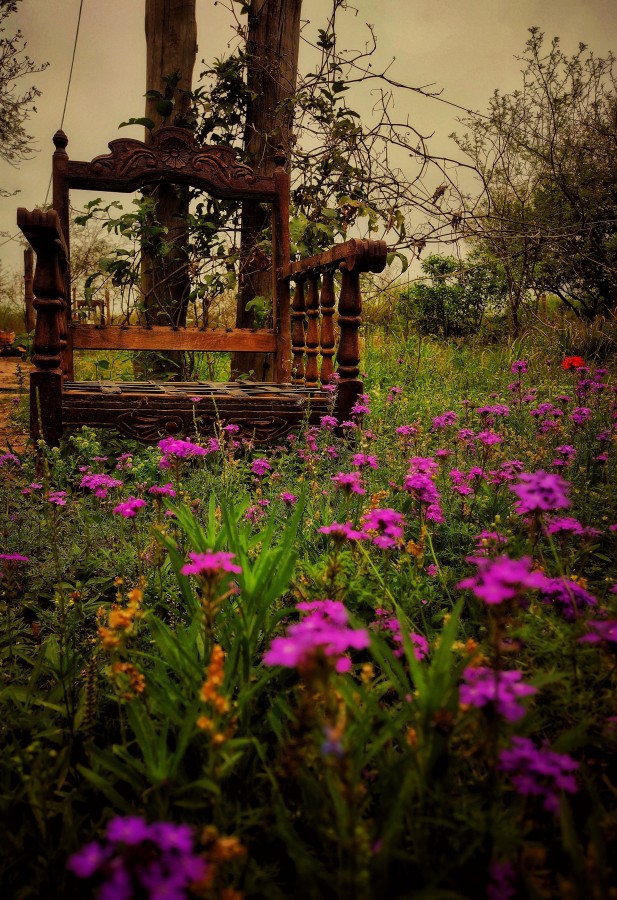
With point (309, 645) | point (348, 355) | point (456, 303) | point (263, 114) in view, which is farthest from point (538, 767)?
point (456, 303)

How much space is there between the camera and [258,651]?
1405mm

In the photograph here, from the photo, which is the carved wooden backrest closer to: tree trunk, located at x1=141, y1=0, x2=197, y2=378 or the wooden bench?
the wooden bench

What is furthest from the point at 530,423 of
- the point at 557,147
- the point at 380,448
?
the point at 557,147

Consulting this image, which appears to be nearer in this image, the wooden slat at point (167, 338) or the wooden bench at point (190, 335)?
the wooden bench at point (190, 335)

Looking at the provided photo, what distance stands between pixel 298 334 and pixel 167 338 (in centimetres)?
81

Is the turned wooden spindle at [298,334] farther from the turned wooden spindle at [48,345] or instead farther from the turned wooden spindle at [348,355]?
the turned wooden spindle at [48,345]

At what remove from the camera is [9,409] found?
5.63 metres

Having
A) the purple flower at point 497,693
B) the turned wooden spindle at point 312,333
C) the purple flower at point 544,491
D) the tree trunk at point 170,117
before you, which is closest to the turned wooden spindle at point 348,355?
the turned wooden spindle at point 312,333

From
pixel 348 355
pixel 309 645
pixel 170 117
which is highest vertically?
pixel 170 117

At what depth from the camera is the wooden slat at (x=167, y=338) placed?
358 cm

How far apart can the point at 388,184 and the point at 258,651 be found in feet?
13.5

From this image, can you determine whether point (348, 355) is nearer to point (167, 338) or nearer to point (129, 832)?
point (167, 338)

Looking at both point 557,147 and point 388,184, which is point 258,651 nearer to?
point 388,184

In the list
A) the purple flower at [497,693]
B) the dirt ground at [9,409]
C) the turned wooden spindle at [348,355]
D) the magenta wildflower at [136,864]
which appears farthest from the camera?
the dirt ground at [9,409]
